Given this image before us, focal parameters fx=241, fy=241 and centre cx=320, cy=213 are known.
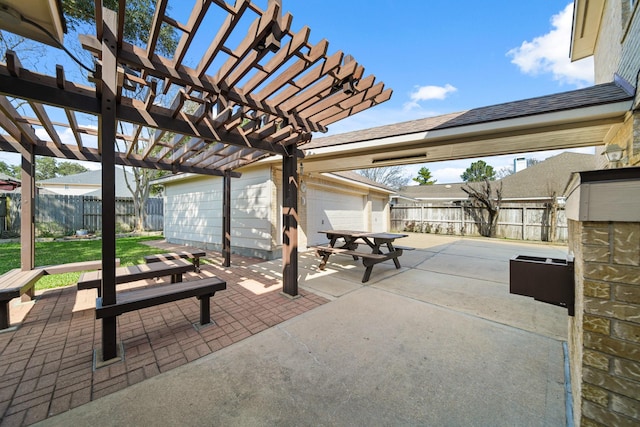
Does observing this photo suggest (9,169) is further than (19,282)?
Yes

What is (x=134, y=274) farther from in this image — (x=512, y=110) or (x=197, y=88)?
(x=512, y=110)

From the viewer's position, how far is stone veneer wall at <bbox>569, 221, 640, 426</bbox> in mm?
1118

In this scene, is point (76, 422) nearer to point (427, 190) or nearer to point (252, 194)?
point (252, 194)

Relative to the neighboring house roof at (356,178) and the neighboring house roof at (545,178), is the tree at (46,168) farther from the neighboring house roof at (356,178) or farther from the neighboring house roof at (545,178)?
the neighboring house roof at (545,178)

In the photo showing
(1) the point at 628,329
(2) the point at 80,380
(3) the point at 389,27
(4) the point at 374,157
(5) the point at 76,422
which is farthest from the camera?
(3) the point at 389,27

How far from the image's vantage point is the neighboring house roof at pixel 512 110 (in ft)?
11.9

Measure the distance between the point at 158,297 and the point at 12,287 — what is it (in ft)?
6.55

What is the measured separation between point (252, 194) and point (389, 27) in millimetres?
6265

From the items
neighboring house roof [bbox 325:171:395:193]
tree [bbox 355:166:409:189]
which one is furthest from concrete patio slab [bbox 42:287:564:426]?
tree [bbox 355:166:409:189]

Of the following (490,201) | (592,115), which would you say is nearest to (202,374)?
(592,115)

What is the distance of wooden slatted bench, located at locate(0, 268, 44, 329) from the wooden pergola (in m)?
0.40

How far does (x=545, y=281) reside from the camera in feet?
5.70

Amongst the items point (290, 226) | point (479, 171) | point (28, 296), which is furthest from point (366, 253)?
point (479, 171)

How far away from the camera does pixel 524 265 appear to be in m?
1.78
